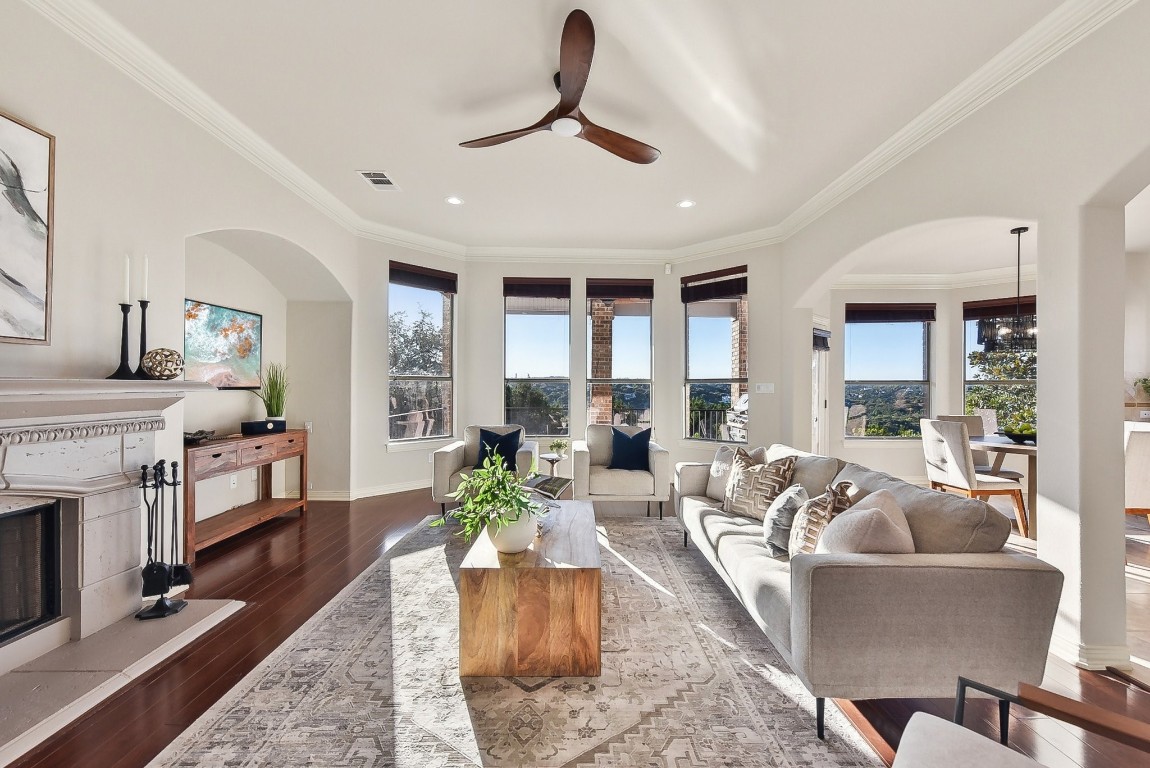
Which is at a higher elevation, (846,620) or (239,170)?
(239,170)

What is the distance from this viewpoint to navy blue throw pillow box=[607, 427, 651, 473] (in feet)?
15.8

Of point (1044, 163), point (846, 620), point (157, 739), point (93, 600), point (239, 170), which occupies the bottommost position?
point (157, 739)

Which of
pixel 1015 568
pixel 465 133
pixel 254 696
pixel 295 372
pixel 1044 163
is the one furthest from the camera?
pixel 295 372

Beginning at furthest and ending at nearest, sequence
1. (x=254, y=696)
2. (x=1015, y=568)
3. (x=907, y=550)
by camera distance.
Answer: (x=254, y=696) → (x=907, y=550) → (x=1015, y=568)

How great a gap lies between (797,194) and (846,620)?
3718 mm

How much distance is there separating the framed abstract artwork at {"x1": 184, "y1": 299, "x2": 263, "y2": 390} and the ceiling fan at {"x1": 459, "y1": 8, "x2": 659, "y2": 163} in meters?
2.79

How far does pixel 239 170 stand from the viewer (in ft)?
11.5

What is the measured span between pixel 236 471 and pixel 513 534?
3.00 metres

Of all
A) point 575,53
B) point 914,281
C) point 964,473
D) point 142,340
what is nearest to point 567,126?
point 575,53

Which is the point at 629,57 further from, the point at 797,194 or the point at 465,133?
the point at 797,194

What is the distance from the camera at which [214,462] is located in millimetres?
3656

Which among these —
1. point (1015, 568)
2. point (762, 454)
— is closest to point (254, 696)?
point (1015, 568)

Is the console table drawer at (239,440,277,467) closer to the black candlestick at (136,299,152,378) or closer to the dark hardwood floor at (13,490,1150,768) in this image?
the dark hardwood floor at (13,490,1150,768)

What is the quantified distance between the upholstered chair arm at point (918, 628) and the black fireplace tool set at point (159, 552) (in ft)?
10.2
